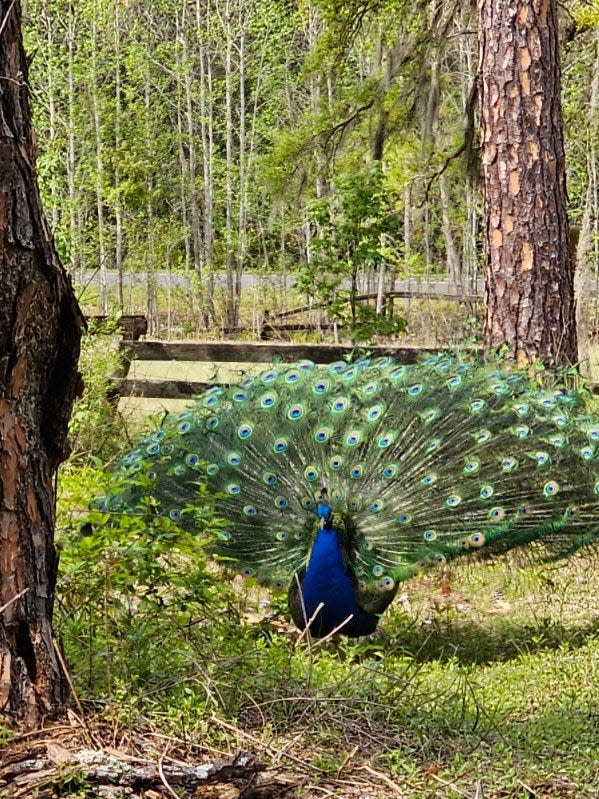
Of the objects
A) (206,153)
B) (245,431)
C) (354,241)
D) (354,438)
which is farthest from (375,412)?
(206,153)

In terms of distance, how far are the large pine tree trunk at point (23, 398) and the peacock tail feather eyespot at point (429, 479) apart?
290cm

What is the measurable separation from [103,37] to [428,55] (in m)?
12.7

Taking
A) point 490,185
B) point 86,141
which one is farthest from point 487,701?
point 86,141

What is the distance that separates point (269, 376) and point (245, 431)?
0.49 m

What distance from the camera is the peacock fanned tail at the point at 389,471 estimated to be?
5867 millimetres

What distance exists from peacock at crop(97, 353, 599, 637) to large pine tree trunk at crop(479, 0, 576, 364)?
1565mm

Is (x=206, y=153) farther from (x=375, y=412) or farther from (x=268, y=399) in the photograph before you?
(x=375, y=412)

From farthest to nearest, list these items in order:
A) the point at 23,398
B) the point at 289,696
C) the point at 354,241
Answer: the point at 354,241 < the point at 289,696 < the point at 23,398

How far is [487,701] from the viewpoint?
4613 millimetres

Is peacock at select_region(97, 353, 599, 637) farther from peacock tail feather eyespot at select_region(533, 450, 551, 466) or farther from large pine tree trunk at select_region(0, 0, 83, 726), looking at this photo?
large pine tree trunk at select_region(0, 0, 83, 726)

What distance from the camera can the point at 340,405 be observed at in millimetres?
6172

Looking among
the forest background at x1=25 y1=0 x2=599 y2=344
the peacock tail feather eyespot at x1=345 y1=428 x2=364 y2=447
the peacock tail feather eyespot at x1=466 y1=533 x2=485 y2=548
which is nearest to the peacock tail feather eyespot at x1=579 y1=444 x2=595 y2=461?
the peacock tail feather eyespot at x1=466 y1=533 x2=485 y2=548

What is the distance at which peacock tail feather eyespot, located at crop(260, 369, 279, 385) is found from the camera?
6.48m

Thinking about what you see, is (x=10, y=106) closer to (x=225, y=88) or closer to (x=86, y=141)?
(x=86, y=141)
